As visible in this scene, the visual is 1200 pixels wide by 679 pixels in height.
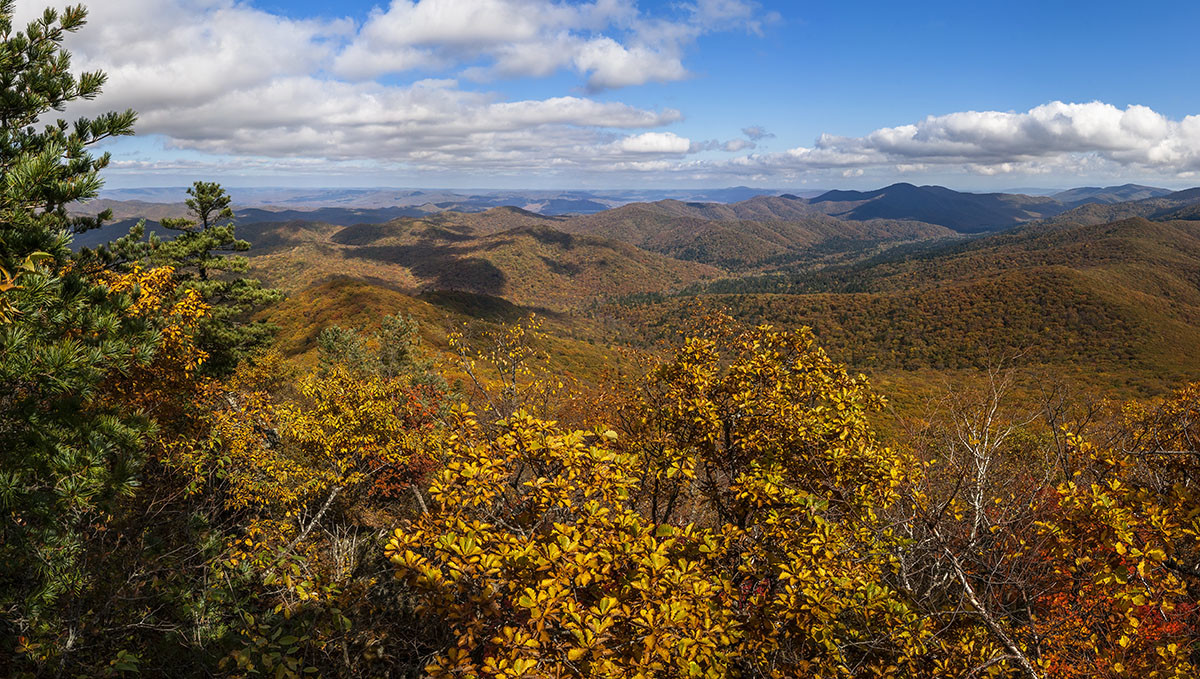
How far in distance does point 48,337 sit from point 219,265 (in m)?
28.2

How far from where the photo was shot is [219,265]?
29.8 meters

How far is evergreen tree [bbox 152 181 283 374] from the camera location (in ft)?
90.0

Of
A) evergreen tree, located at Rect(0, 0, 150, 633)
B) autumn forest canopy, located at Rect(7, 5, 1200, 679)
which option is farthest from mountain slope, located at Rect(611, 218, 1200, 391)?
evergreen tree, located at Rect(0, 0, 150, 633)

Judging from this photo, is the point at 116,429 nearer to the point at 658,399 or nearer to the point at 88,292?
the point at 88,292

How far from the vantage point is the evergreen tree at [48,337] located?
592 centimetres

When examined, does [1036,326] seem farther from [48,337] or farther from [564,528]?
[48,337]

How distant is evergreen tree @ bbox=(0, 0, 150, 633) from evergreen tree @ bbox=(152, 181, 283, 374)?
72.6ft

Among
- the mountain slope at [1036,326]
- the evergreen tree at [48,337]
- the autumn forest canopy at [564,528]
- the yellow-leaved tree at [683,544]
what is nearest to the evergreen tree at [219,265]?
the autumn forest canopy at [564,528]

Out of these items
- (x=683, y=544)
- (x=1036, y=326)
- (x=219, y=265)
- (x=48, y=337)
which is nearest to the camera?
(x=48, y=337)

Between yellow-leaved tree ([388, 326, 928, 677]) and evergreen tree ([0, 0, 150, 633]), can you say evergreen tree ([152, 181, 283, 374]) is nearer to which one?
evergreen tree ([0, 0, 150, 633])

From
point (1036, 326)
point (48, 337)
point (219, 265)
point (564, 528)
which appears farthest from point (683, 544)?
point (1036, 326)

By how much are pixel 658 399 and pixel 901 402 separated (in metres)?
92.4

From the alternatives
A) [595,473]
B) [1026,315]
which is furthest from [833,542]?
[1026,315]

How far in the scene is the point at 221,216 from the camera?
31.4 m
